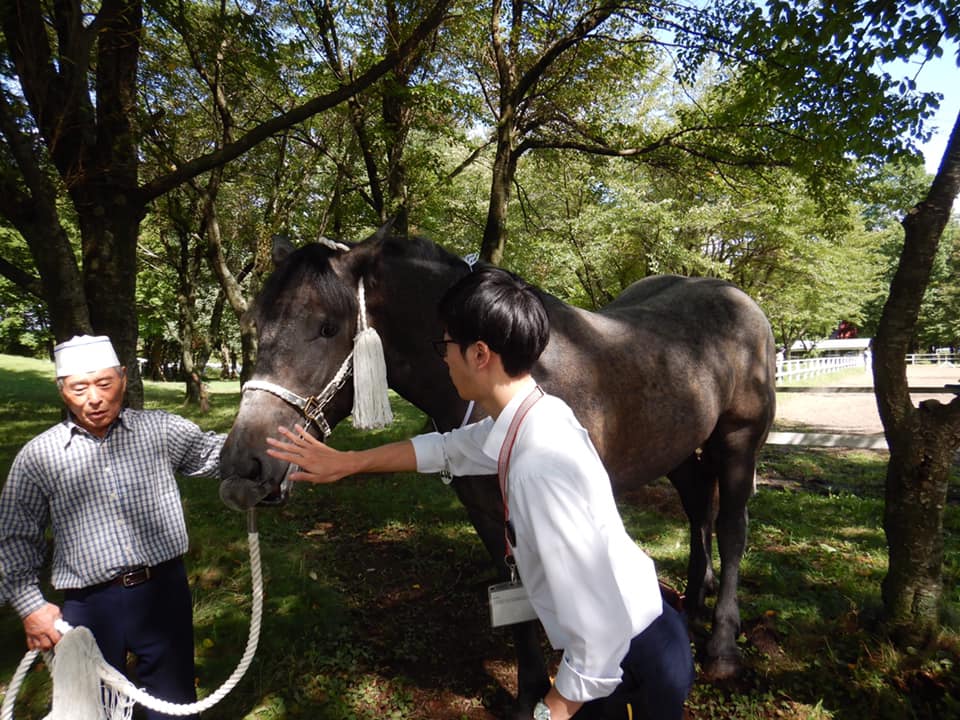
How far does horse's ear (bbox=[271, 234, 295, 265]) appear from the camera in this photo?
247cm

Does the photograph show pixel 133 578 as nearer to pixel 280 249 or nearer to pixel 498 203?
pixel 280 249

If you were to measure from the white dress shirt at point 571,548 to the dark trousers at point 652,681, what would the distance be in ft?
0.31

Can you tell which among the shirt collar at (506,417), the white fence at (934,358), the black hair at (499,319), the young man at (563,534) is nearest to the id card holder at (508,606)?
the young man at (563,534)

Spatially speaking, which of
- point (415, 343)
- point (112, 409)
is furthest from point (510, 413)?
point (112, 409)

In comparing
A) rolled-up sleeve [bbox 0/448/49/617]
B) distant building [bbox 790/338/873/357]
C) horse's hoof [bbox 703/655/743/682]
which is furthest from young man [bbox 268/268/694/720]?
distant building [bbox 790/338/873/357]

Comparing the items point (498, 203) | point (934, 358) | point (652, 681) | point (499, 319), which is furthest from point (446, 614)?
point (934, 358)

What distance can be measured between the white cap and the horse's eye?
0.85 meters

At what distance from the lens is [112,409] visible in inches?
84.4

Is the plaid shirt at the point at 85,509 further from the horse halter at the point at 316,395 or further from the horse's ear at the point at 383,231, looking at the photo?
the horse's ear at the point at 383,231

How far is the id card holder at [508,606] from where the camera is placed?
1.74 m

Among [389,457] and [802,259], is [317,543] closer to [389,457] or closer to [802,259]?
[389,457]

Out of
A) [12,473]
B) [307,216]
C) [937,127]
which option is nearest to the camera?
[12,473]

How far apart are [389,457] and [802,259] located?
19277mm

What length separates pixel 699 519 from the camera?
4137 millimetres
